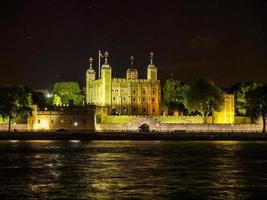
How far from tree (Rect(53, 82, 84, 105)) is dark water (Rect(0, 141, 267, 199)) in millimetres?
Answer: 64809

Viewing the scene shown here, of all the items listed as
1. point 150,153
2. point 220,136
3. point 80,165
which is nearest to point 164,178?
point 80,165

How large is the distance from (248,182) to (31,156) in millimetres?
22147

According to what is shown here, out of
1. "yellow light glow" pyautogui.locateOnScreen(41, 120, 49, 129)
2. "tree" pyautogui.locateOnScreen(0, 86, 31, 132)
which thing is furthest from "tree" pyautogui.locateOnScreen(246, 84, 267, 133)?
"tree" pyautogui.locateOnScreen(0, 86, 31, 132)

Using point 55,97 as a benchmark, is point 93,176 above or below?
below

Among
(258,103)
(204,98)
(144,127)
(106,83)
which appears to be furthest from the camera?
(106,83)

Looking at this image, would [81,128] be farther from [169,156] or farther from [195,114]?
[169,156]

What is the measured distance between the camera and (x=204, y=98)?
95.7m

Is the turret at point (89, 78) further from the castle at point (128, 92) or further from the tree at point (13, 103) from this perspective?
the tree at point (13, 103)

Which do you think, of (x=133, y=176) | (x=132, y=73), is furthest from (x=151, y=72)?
(x=133, y=176)

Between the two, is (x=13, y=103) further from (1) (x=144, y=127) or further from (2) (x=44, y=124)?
(1) (x=144, y=127)

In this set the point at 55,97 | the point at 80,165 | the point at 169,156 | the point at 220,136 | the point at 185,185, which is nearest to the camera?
the point at 185,185

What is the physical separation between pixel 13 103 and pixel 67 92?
103 feet

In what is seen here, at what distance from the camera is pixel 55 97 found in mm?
116062

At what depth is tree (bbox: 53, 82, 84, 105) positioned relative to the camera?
118 meters
